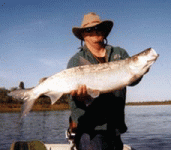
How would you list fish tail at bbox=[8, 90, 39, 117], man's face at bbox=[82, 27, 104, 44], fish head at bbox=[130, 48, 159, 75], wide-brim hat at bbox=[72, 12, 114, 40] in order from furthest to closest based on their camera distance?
wide-brim hat at bbox=[72, 12, 114, 40] → man's face at bbox=[82, 27, 104, 44] → fish tail at bbox=[8, 90, 39, 117] → fish head at bbox=[130, 48, 159, 75]

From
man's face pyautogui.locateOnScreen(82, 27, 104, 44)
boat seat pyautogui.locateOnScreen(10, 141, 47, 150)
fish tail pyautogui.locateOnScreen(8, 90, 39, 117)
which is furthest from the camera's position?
boat seat pyautogui.locateOnScreen(10, 141, 47, 150)

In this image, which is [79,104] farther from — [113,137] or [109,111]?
[113,137]

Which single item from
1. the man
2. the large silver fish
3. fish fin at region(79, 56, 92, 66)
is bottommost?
the man

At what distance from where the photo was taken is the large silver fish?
142 inches

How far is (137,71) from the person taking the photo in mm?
3615

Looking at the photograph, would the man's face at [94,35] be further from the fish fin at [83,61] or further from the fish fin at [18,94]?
the fish fin at [18,94]

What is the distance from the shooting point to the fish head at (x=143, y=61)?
3.52m

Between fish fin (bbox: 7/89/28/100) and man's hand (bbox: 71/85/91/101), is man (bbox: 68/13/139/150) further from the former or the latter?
fish fin (bbox: 7/89/28/100)

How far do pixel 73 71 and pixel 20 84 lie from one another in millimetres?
1131

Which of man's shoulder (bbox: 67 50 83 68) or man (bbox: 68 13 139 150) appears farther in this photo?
man's shoulder (bbox: 67 50 83 68)

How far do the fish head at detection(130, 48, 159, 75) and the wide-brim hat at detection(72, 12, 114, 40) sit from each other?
1.16 m

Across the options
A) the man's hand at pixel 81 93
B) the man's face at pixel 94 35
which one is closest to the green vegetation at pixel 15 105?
the man's face at pixel 94 35

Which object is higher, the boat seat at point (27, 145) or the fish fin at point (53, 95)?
the fish fin at point (53, 95)

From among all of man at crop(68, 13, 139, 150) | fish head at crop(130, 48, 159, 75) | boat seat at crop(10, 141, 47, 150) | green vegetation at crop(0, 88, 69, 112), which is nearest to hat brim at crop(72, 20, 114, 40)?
man at crop(68, 13, 139, 150)
